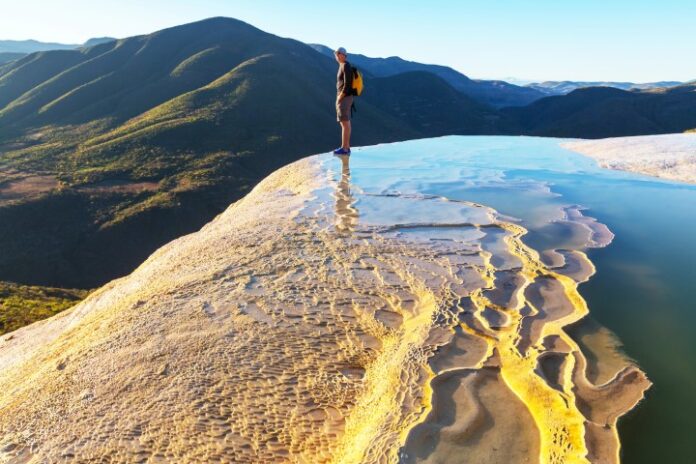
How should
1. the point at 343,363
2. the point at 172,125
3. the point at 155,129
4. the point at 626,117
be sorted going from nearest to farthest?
the point at 343,363 → the point at 155,129 → the point at 172,125 → the point at 626,117

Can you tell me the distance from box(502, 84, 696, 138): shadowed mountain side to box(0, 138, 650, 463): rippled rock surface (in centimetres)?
11084

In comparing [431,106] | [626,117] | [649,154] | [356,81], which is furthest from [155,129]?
[626,117]

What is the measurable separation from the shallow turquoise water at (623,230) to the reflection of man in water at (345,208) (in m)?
0.35

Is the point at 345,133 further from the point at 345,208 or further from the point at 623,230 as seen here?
the point at 623,230

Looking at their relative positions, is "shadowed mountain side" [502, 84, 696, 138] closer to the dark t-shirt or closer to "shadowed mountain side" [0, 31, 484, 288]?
"shadowed mountain side" [0, 31, 484, 288]

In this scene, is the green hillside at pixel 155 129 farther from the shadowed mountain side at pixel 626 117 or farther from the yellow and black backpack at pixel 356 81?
the yellow and black backpack at pixel 356 81

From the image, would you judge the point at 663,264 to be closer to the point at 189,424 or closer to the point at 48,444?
the point at 189,424

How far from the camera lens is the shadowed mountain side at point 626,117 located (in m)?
102

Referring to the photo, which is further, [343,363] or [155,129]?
[155,129]

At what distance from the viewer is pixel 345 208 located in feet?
20.9

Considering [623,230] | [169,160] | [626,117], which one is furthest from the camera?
[626,117]

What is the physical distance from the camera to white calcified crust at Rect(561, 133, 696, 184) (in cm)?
874

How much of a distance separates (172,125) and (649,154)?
75734 millimetres

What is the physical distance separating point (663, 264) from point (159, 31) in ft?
448
